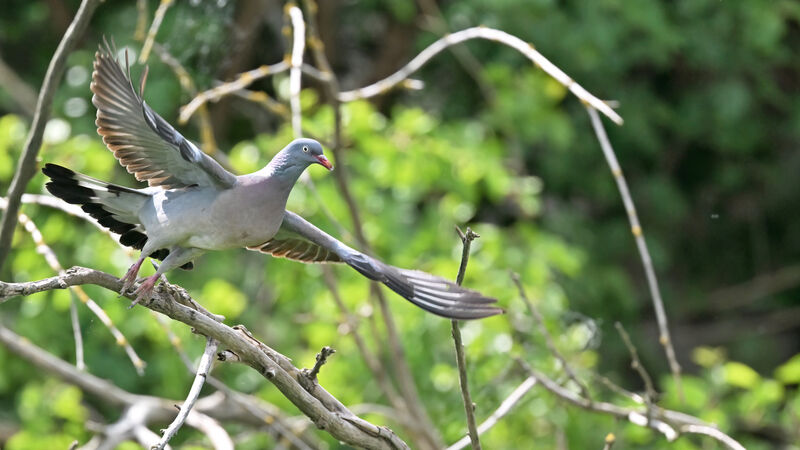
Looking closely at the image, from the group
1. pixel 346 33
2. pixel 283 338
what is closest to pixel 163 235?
pixel 283 338

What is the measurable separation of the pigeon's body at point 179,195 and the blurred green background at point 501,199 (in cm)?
149

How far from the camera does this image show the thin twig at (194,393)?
6.97 ft

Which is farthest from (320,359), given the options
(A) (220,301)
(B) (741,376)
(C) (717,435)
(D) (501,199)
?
(D) (501,199)

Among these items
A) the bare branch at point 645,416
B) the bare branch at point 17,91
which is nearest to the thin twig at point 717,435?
the bare branch at point 645,416

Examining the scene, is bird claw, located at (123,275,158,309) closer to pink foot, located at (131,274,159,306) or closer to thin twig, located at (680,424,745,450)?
pink foot, located at (131,274,159,306)

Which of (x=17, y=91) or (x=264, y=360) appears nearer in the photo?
(x=264, y=360)

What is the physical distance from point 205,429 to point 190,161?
160 centimetres

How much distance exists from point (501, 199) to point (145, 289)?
4655 millimetres

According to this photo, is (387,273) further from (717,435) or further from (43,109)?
(717,435)

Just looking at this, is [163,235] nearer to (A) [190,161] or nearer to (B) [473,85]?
(A) [190,161]

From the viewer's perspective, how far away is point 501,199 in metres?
6.90

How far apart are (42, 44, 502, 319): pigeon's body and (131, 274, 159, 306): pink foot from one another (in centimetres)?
5

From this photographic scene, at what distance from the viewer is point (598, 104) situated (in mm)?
3127

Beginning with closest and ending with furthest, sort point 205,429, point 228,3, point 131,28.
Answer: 1. point 205,429
2. point 228,3
3. point 131,28
